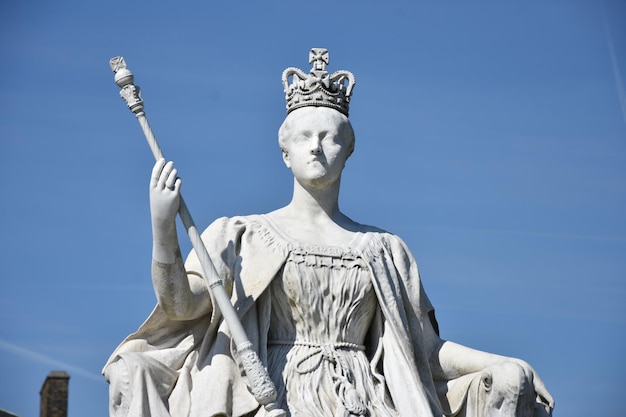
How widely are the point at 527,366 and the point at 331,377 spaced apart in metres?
1.59

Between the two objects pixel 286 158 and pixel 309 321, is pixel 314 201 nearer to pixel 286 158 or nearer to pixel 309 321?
pixel 286 158

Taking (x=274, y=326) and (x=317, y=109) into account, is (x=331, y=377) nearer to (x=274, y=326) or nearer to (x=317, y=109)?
(x=274, y=326)

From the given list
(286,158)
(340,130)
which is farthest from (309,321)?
(340,130)

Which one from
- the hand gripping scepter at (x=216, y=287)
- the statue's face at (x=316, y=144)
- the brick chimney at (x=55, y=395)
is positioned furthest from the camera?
the brick chimney at (x=55, y=395)

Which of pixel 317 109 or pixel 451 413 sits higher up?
pixel 317 109

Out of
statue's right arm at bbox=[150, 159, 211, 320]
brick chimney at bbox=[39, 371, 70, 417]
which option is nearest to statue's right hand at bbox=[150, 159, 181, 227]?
statue's right arm at bbox=[150, 159, 211, 320]

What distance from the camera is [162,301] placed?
20062 mm

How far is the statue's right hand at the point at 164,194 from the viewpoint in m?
19.8

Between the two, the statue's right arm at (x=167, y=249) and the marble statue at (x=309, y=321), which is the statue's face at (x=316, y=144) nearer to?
the marble statue at (x=309, y=321)

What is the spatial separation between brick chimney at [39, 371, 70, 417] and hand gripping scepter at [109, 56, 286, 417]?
577 inches

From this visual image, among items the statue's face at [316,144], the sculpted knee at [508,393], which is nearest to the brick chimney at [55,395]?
the statue's face at [316,144]

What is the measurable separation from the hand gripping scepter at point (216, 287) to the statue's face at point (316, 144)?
1.20m

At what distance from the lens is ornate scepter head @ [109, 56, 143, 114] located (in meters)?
20.1

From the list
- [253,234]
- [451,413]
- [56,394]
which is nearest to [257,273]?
[253,234]
